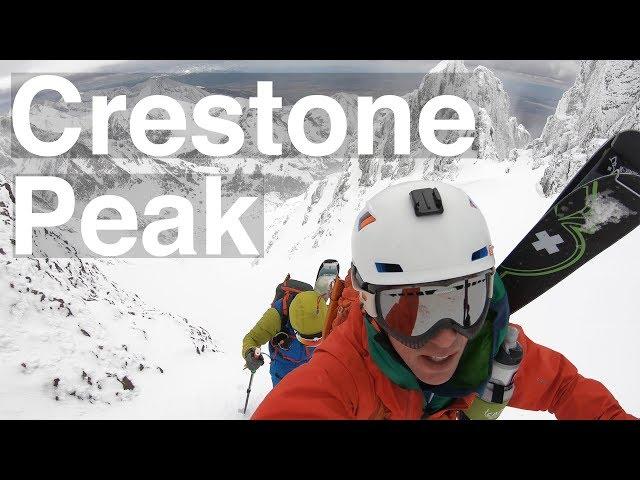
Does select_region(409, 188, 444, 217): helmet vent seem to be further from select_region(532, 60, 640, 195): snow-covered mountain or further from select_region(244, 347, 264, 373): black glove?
select_region(532, 60, 640, 195): snow-covered mountain

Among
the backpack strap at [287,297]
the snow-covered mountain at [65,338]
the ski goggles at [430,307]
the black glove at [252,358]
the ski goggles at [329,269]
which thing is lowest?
the snow-covered mountain at [65,338]

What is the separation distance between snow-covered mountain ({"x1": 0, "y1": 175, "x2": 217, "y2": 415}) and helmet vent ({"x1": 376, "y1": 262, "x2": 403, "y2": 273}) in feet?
26.9

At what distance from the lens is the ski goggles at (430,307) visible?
7.03ft

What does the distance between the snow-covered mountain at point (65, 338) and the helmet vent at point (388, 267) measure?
323 inches

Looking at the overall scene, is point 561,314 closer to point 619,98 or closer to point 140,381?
point 140,381

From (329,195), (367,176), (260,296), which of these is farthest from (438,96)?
(260,296)

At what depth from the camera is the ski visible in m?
3.23

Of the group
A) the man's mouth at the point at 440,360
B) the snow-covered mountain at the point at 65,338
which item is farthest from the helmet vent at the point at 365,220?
the snow-covered mountain at the point at 65,338

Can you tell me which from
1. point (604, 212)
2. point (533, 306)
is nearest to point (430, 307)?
point (604, 212)

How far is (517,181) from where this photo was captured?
25391 mm

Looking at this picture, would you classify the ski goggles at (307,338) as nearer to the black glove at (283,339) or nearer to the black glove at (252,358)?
the black glove at (283,339)

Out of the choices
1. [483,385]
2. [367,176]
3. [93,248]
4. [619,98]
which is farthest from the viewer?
[93,248]

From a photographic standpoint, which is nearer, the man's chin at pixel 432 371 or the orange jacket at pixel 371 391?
the orange jacket at pixel 371 391

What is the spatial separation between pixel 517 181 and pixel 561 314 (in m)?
17.1
